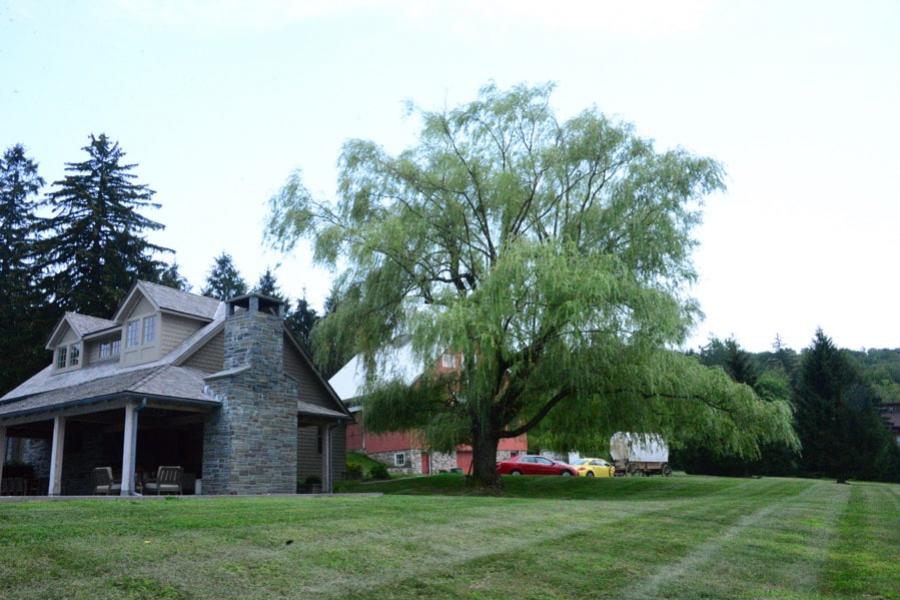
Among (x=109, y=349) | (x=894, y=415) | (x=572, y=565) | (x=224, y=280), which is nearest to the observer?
(x=572, y=565)

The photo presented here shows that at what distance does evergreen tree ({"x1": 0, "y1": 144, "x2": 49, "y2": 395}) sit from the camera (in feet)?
112

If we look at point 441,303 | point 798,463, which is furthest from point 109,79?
point 798,463

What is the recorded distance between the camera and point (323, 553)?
6949 mm

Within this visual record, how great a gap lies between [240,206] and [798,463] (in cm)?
3223

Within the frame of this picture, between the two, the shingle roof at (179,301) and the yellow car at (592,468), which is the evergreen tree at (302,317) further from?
the shingle roof at (179,301)

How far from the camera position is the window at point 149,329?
72.0 feet

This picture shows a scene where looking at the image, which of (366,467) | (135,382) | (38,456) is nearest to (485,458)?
(135,382)

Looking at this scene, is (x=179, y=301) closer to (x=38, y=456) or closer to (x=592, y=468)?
(x=38, y=456)

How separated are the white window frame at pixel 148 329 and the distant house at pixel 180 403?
0.03m

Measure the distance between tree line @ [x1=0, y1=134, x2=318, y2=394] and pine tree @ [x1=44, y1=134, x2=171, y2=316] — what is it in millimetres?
49

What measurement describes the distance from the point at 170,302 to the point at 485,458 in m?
10.7

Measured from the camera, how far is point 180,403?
17000mm

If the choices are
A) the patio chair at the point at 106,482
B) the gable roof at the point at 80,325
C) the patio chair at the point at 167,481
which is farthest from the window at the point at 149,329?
the patio chair at the point at 167,481

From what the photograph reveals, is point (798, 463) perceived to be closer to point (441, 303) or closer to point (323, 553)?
point (441, 303)
